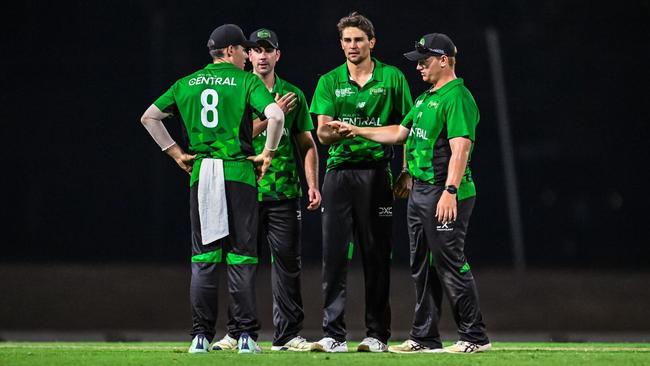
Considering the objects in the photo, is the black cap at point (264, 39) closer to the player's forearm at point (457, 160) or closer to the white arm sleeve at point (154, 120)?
the white arm sleeve at point (154, 120)

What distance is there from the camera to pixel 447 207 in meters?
4.75

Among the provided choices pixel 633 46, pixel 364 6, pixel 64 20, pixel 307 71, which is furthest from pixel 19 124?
pixel 633 46

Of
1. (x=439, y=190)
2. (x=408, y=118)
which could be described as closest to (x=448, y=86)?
(x=408, y=118)

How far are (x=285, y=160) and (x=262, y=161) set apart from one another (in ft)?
2.21

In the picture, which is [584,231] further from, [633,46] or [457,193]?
[457,193]

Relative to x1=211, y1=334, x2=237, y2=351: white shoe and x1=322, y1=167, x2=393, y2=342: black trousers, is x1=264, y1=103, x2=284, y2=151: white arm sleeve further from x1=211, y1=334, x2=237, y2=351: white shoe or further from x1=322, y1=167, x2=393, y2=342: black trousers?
x1=211, y1=334, x2=237, y2=351: white shoe

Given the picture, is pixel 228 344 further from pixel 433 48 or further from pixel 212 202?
pixel 433 48

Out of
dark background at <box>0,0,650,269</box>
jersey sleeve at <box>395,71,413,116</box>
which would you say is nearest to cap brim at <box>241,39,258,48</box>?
jersey sleeve at <box>395,71,413,116</box>

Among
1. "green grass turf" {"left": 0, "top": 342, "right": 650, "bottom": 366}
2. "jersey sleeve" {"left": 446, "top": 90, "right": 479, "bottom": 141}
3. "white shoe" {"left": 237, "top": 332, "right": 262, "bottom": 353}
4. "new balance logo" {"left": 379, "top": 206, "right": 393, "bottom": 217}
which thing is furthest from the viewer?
"new balance logo" {"left": 379, "top": 206, "right": 393, "bottom": 217}

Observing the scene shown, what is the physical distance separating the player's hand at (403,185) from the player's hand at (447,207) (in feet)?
1.58

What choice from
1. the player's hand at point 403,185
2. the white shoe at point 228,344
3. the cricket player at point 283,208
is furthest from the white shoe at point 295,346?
the player's hand at point 403,185

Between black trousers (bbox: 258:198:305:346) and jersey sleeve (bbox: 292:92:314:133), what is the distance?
37 cm

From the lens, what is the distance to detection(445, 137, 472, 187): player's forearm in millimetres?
4762

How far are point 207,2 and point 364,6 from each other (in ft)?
3.27
